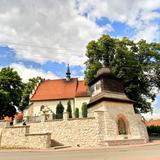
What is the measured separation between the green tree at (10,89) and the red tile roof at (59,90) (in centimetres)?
290

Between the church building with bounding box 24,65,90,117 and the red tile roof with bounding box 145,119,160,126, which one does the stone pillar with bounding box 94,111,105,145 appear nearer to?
the church building with bounding box 24,65,90,117

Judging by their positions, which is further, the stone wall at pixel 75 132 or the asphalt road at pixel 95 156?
the stone wall at pixel 75 132

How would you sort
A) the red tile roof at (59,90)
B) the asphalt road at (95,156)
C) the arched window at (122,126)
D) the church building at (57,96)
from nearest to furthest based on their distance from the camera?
the asphalt road at (95,156)
the arched window at (122,126)
the church building at (57,96)
the red tile roof at (59,90)

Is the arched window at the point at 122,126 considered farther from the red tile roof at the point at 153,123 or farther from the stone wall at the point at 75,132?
the red tile roof at the point at 153,123

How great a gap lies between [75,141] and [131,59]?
14080mm

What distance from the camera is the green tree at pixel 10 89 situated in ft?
131

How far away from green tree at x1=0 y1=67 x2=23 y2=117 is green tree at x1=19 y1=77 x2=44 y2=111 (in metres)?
3.31

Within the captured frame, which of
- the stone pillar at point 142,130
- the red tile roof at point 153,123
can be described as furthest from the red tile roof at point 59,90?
the red tile roof at point 153,123

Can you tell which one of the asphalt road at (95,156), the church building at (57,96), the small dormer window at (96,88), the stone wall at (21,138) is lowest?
the asphalt road at (95,156)

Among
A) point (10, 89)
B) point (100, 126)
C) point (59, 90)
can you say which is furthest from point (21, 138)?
point (59, 90)

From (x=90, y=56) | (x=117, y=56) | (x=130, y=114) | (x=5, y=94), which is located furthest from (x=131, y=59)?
(x=5, y=94)

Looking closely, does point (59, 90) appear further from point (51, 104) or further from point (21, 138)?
point (21, 138)

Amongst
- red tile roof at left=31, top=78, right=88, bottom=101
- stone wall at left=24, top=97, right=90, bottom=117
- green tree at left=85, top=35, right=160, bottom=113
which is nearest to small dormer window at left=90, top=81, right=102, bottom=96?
green tree at left=85, top=35, right=160, bottom=113

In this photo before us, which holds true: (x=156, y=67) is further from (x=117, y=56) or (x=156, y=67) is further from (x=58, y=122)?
(x=58, y=122)
